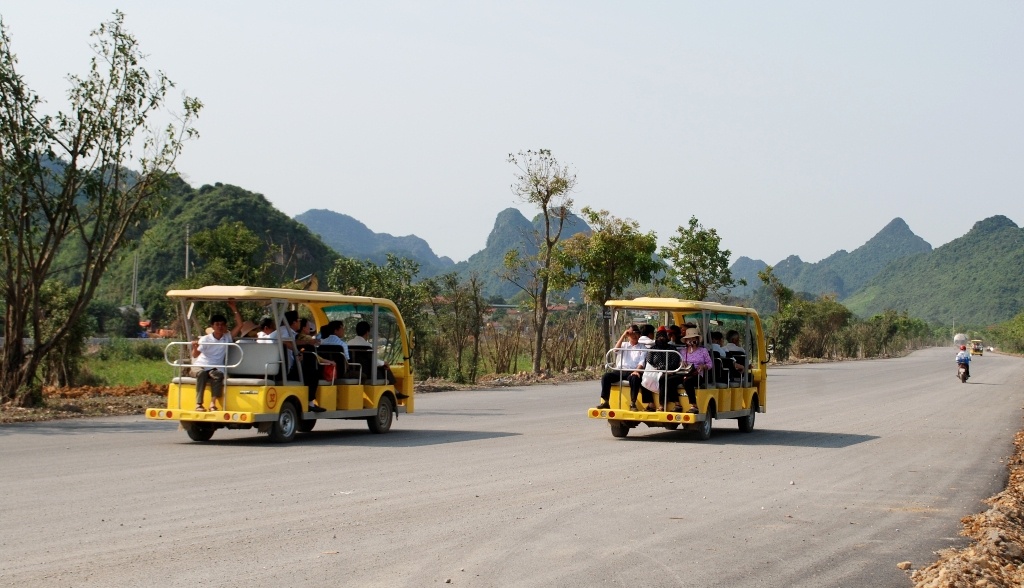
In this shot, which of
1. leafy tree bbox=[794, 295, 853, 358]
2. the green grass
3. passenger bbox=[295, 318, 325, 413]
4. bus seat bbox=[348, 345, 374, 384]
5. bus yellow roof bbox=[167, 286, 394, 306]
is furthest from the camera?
leafy tree bbox=[794, 295, 853, 358]

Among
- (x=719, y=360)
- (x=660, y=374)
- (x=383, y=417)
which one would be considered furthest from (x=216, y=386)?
(x=719, y=360)

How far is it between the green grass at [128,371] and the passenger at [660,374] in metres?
20.0

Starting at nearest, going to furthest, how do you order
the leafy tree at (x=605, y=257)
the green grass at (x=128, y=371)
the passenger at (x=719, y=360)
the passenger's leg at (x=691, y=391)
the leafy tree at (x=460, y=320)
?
the passenger's leg at (x=691, y=391), the passenger at (x=719, y=360), the green grass at (x=128, y=371), the leafy tree at (x=460, y=320), the leafy tree at (x=605, y=257)

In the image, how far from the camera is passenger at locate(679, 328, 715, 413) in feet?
59.4

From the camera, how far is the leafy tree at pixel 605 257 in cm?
4459

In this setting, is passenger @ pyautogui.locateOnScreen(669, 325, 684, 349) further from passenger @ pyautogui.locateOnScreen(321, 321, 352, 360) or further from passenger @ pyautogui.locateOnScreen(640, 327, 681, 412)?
passenger @ pyautogui.locateOnScreen(321, 321, 352, 360)

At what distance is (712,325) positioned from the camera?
19.8m

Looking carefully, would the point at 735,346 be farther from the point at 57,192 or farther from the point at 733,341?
the point at 57,192

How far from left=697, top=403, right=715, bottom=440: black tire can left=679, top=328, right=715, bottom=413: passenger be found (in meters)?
0.55

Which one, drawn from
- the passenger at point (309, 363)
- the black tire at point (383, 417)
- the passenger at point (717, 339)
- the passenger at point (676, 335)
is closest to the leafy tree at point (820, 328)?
the passenger at point (717, 339)

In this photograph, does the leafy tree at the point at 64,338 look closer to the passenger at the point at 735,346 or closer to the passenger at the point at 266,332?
the passenger at the point at 266,332

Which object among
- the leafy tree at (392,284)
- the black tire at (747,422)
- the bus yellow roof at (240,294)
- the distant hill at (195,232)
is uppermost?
the distant hill at (195,232)

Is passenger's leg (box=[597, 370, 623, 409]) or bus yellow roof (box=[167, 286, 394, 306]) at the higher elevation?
bus yellow roof (box=[167, 286, 394, 306])

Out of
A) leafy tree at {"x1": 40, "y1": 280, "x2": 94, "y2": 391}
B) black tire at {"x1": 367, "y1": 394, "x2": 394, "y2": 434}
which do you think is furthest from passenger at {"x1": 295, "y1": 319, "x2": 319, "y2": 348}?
leafy tree at {"x1": 40, "y1": 280, "x2": 94, "y2": 391}
